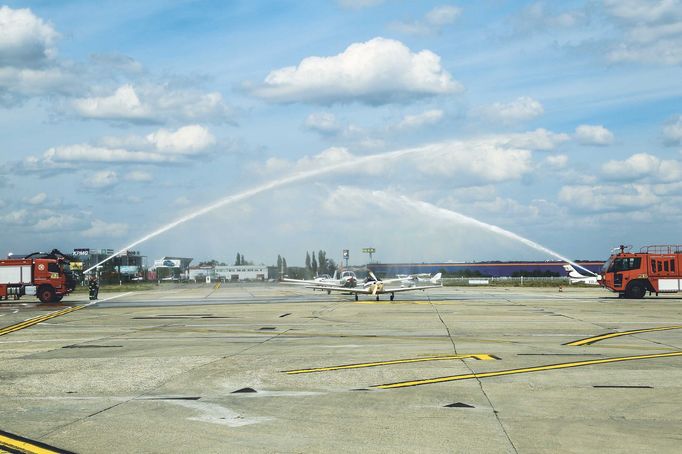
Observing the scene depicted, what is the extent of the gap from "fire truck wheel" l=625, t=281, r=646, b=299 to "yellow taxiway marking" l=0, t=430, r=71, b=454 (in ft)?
191

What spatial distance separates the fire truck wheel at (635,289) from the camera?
61.4m

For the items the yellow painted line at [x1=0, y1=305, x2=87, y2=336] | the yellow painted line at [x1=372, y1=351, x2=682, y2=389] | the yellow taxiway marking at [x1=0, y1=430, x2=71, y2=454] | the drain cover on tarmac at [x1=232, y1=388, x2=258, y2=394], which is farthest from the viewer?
the yellow painted line at [x1=0, y1=305, x2=87, y2=336]

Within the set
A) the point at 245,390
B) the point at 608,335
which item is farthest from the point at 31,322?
the point at 608,335

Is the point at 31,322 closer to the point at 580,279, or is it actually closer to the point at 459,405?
the point at 459,405

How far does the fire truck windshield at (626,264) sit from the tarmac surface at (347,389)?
27187mm

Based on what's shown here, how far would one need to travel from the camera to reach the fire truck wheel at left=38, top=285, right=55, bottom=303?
2446 inches

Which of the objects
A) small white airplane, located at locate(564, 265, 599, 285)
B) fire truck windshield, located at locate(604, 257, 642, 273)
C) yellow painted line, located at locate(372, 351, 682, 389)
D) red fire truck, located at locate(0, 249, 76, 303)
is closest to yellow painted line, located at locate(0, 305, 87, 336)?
red fire truck, located at locate(0, 249, 76, 303)

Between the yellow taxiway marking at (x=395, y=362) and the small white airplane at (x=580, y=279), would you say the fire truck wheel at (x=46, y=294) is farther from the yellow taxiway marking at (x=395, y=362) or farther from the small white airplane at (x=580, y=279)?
the small white airplane at (x=580, y=279)

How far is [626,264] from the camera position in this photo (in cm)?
6153

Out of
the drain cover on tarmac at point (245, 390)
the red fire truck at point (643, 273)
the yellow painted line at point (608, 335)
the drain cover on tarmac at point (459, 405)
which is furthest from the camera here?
the red fire truck at point (643, 273)

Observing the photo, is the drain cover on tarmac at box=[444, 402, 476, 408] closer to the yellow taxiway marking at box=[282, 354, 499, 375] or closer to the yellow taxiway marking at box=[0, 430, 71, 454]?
the yellow taxiway marking at box=[282, 354, 499, 375]

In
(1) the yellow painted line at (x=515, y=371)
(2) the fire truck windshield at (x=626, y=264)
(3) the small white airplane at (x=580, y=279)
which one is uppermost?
(2) the fire truck windshield at (x=626, y=264)

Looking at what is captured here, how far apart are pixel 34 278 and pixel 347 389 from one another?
170ft

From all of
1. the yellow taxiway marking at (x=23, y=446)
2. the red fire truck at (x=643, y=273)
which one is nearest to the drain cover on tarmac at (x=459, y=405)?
the yellow taxiway marking at (x=23, y=446)
